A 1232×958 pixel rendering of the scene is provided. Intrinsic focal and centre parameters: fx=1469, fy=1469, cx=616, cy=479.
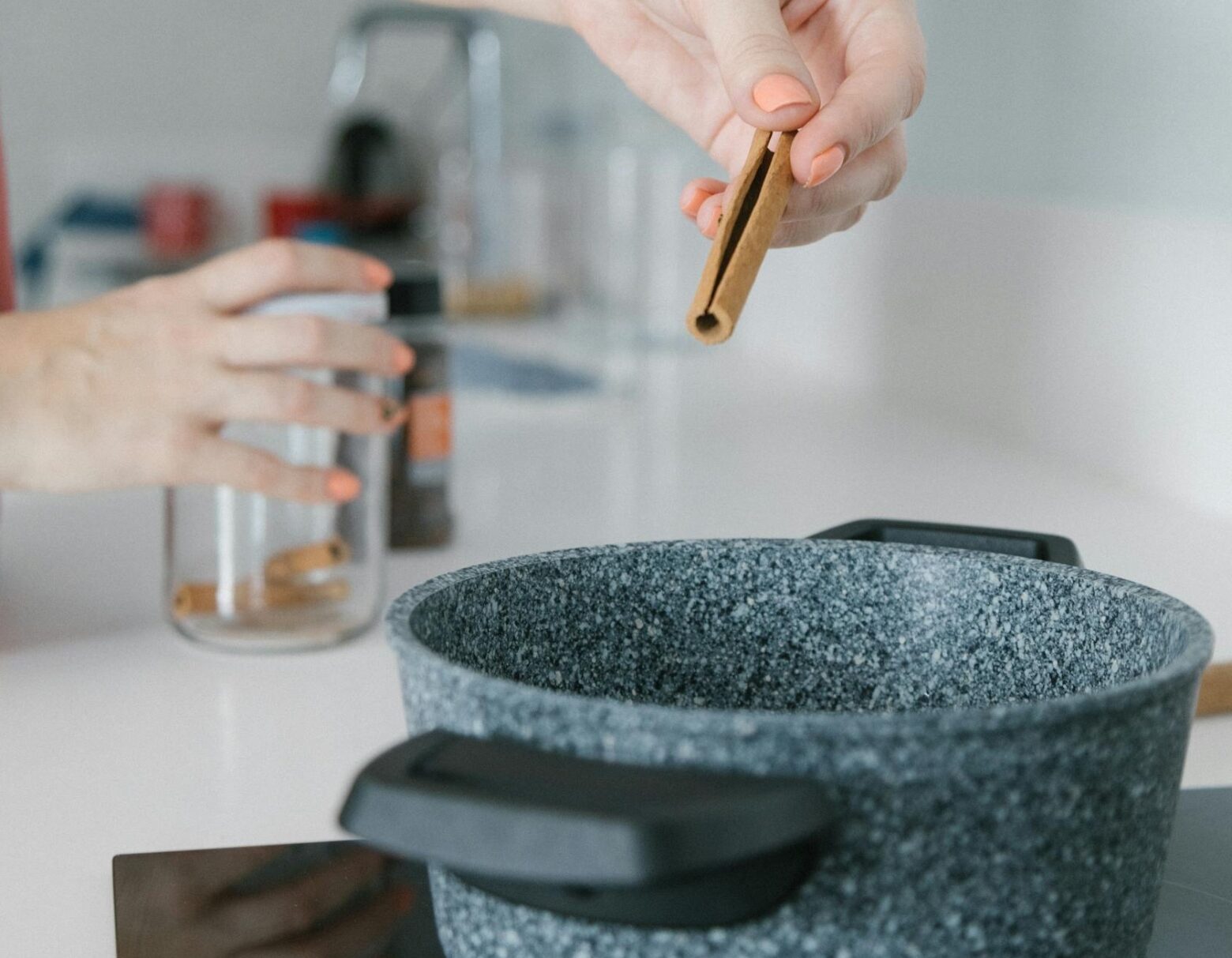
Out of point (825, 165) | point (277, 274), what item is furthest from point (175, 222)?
point (825, 165)

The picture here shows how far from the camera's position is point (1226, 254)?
0.94 m

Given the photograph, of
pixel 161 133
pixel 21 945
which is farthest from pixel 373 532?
pixel 161 133

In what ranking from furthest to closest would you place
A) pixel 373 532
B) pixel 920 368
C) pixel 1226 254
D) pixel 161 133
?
pixel 161 133
pixel 920 368
pixel 1226 254
pixel 373 532

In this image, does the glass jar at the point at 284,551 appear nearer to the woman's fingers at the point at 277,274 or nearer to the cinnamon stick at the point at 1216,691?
the woman's fingers at the point at 277,274

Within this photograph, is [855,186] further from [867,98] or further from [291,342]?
[291,342]

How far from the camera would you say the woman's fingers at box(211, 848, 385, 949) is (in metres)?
0.43

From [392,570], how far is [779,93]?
0.53 m

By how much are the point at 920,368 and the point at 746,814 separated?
1.20 m

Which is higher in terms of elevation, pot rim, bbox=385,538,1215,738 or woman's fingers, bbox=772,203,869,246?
woman's fingers, bbox=772,203,869,246

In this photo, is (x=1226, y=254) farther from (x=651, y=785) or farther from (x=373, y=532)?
(x=651, y=785)

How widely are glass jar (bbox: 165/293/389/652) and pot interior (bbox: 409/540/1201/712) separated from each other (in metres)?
0.40

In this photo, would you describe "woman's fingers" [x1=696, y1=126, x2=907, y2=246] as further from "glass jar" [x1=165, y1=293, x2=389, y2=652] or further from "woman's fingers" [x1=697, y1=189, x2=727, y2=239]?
"glass jar" [x1=165, y1=293, x2=389, y2=652]

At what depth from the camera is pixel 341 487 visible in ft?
2.58

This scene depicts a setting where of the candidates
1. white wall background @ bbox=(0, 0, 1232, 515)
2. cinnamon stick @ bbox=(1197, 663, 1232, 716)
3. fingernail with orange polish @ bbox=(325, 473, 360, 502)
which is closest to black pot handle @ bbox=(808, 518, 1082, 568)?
cinnamon stick @ bbox=(1197, 663, 1232, 716)
